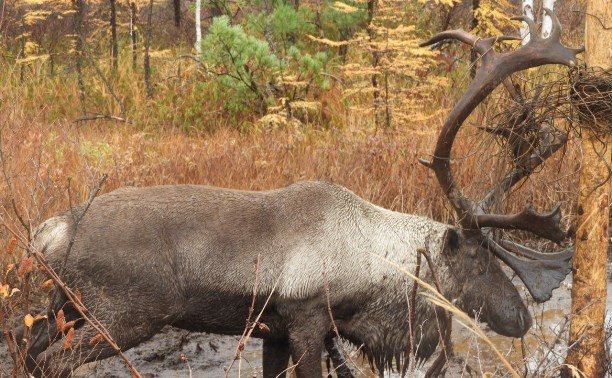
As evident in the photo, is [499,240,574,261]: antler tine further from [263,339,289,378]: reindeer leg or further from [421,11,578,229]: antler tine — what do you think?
[263,339,289,378]: reindeer leg

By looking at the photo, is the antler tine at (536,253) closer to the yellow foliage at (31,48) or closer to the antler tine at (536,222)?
the antler tine at (536,222)

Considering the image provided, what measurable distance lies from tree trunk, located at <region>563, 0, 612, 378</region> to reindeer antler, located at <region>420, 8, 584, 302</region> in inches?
5.7

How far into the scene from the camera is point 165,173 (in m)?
8.39

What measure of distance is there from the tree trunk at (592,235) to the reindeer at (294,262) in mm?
163

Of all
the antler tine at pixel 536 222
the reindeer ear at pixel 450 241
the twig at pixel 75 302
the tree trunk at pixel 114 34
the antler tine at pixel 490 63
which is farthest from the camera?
the tree trunk at pixel 114 34

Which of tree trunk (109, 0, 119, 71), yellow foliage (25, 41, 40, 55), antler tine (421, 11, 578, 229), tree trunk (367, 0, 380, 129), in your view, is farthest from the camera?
yellow foliage (25, 41, 40, 55)

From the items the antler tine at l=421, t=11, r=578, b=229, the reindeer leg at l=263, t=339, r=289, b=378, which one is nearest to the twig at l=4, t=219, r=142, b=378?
the reindeer leg at l=263, t=339, r=289, b=378

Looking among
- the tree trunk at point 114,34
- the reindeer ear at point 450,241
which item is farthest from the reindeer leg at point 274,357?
the tree trunk at point 114,34

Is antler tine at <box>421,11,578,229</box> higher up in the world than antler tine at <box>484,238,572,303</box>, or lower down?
higher up

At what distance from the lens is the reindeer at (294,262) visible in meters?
4.46

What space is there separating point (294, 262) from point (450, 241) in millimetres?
1001

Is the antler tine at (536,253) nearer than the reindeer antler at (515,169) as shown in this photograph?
No

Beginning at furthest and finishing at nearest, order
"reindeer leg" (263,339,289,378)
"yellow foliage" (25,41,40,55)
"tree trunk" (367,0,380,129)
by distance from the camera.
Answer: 1. "yellow foliage" (25,41,40,55)
2. "tree trunk" (367,0,380,129)
3. "reindeer leg" (263,339,289,378)

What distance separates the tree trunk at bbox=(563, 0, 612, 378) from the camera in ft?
14.9
